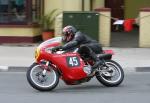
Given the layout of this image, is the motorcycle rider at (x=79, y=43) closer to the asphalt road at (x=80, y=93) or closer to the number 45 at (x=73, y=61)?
the number 45 at (x=73, y=61)

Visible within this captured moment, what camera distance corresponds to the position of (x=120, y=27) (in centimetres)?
2492

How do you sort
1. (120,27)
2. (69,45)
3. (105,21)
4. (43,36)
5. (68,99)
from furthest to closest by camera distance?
(120,27), (43,36), (105,21), (69,45), (68,99)

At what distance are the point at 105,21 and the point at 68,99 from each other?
9.02 meters

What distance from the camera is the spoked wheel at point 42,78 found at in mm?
11305

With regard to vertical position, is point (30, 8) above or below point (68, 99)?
above

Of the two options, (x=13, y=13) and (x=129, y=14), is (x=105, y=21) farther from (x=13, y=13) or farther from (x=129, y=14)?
(x=129, y=14)

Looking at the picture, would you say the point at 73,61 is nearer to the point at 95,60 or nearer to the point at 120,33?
the point at 95,60

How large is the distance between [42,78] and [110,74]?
1471mm

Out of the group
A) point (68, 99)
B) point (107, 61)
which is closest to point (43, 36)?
point (107, 61)

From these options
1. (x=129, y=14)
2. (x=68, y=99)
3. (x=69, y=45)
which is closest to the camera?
(x=68, y=99)

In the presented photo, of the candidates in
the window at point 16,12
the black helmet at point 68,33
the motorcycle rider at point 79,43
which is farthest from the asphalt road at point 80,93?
the window at point 16,12

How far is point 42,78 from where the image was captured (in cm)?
1137

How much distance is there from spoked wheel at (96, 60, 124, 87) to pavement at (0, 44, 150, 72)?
9.95ft

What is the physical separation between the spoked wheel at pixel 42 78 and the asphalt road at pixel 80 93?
138mm
